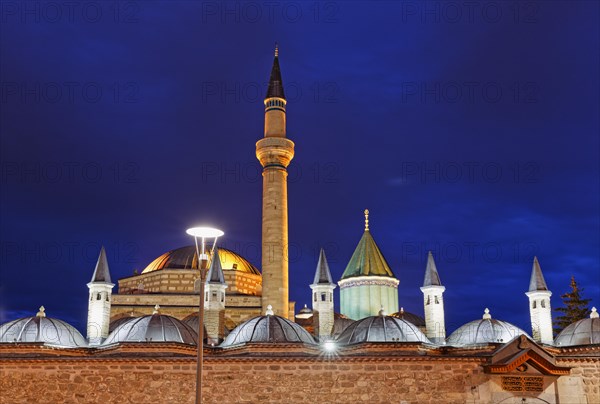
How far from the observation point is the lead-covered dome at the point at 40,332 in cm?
2372

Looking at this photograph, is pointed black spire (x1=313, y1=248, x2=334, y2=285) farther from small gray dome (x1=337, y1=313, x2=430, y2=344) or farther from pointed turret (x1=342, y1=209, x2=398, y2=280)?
pointed turret (x1=342, y1=209, x2=398, y2=280)

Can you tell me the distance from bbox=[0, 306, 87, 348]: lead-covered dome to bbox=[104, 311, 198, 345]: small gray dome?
197 cm

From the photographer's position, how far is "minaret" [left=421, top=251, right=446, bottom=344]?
2827 cm

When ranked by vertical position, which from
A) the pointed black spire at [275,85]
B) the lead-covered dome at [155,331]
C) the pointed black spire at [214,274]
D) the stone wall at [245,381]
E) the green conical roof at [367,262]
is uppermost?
the pointed black spire at [275,85]

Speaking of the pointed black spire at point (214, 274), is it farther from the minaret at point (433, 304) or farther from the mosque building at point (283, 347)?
the minaret at point (433, 304)

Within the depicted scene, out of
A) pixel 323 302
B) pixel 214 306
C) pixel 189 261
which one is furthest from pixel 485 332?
pixel 189 261

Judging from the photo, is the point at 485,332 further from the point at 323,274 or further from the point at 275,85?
the point at 275,85

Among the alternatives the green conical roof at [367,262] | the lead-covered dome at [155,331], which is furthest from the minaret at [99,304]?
the green conical roof at [367,262]

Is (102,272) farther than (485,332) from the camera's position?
Yes

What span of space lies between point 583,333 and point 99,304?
17.4 m

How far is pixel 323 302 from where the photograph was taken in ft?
→ 93.4

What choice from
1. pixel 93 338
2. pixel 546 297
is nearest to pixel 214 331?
pixel 93 338

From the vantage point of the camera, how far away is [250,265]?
39.0 metres

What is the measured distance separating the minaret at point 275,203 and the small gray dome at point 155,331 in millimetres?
7684
